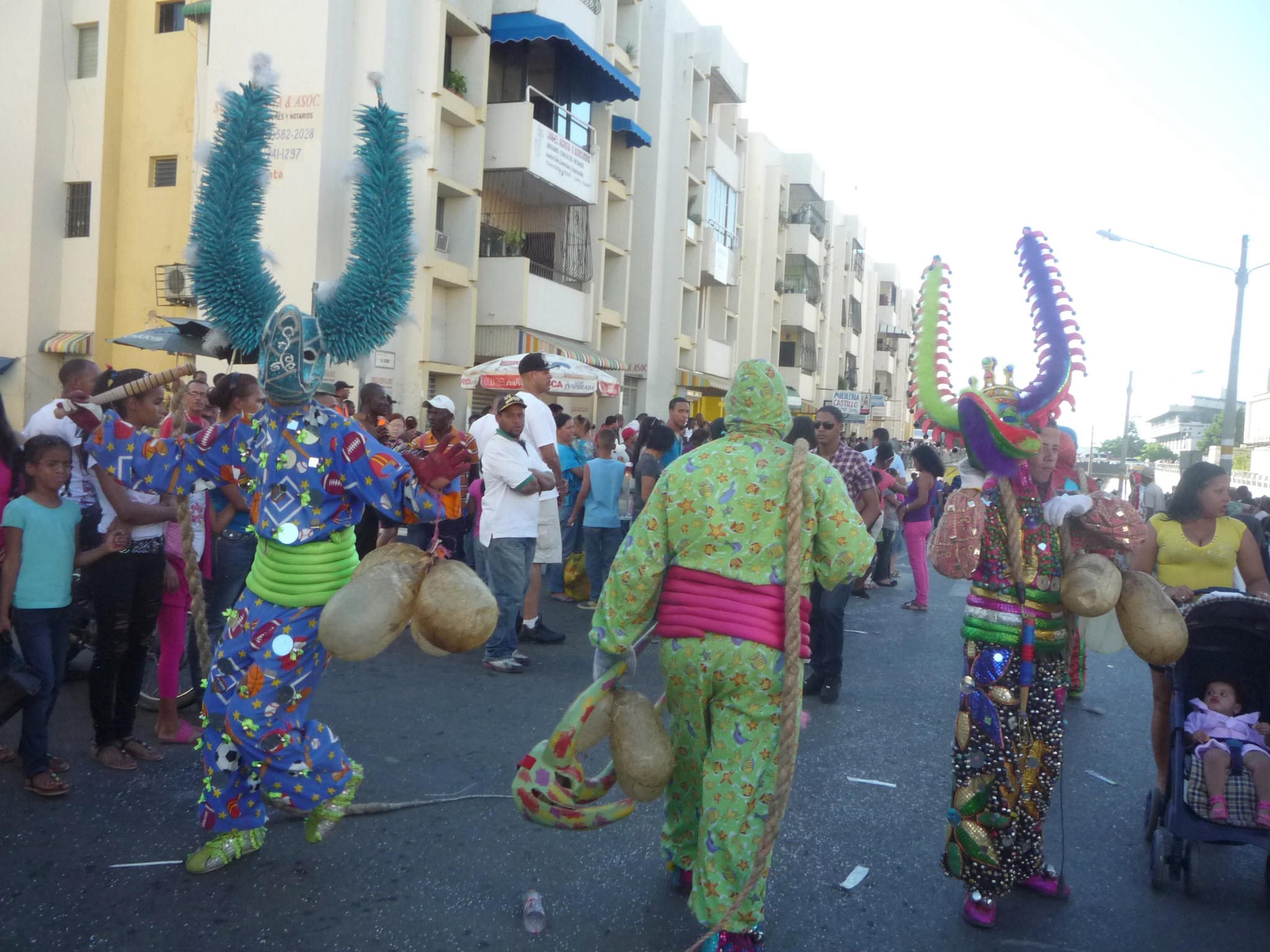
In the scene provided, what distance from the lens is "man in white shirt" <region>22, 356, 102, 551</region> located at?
4.93 m

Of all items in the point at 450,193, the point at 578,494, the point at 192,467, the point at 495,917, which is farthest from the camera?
the point at 450,193

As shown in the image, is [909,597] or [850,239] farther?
[850,239]

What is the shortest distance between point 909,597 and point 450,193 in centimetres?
1171

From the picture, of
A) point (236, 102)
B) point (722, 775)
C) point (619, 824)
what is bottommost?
point (619, 824)

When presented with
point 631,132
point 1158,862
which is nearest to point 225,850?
point 1158,862

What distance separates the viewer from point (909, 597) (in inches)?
460

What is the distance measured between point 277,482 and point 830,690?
14.1ft

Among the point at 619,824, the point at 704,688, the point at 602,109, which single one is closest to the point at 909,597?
the point at 619,824

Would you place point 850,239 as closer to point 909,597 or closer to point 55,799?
point 909,597

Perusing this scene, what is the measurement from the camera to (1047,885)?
3887 millimetres

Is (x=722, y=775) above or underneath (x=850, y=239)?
underneath

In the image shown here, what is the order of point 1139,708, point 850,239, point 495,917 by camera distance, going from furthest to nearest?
point 850,239, point 1139,708, point 495,917

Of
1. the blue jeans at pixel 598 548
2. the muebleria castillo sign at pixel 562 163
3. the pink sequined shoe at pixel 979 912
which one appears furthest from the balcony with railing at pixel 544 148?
the pink sequined shoe at pixel 979 912

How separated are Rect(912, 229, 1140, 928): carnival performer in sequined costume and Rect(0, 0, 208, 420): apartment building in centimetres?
1822
